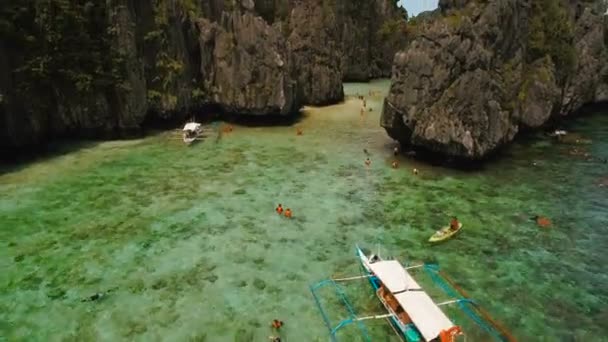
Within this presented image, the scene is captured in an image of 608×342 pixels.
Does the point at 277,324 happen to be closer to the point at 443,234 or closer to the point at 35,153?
the point at 443,234

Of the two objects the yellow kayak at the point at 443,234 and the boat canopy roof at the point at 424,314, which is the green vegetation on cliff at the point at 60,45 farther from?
the boat canopy roof at the point at 424,314

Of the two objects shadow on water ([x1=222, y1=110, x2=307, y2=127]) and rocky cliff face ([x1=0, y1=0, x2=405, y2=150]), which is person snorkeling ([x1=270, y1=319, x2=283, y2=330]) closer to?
rocky cliff face ([x1=0, y1=0, x2=405, y2=150])

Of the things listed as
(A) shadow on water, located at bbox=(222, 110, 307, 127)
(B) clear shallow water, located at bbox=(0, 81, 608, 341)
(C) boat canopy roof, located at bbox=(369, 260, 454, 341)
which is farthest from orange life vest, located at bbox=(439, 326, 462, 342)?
(A) shadow on water, located at bbox=(222, 110, 307, 127)

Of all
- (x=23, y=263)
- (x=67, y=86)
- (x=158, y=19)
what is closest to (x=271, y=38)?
(x=158, y=19)

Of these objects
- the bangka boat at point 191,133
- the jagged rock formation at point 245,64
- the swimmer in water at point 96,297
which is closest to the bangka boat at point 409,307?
the swimmer in water at point 96,297

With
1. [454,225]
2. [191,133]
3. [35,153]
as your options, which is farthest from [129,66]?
[454,225]
